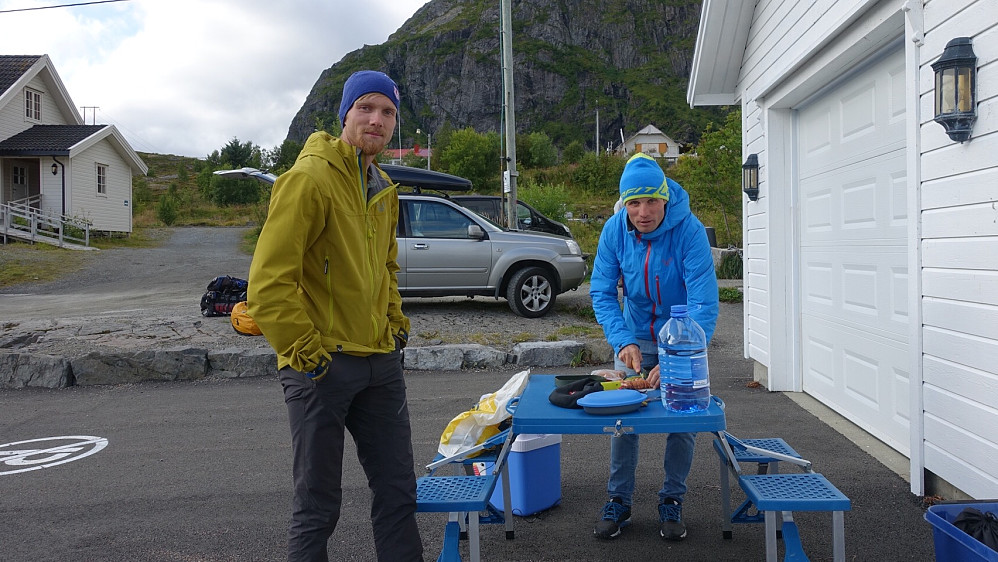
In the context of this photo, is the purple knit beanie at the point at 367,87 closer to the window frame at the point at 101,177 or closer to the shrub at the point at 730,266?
the shrub at the point at 730,266

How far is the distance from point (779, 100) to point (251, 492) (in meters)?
5.74

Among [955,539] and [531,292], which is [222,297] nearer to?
[531,292]

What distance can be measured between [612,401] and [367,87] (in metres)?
1.61

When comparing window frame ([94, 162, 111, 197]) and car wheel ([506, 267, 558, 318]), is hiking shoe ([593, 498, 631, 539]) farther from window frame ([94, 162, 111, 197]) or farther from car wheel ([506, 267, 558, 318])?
window frame ([94, 162, 111, 197])

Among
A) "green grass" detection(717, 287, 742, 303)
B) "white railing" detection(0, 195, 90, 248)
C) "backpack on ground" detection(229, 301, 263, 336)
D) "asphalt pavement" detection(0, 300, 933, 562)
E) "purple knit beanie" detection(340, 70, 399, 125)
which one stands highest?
"white railing" detection(0, 195, 90, 248)

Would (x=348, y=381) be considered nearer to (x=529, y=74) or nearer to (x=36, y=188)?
(x=36, y=188)

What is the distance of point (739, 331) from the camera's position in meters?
10.6

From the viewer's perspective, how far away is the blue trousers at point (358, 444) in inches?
106

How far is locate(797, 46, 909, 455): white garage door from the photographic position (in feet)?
16.4

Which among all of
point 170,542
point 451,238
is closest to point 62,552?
point 170,542

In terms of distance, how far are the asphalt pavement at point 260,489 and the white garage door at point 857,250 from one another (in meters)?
0.42

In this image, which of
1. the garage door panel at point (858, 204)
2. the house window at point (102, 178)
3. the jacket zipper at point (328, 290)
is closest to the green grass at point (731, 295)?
the garage door panel at point (858, 204)

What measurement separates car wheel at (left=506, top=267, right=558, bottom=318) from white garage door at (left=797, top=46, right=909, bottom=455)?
4.66 m

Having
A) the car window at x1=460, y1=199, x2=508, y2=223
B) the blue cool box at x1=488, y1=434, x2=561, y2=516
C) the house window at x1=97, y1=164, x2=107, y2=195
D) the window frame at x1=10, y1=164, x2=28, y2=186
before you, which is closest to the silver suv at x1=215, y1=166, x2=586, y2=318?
the car window at x1=460, y1=199, x2=508, y2=223
